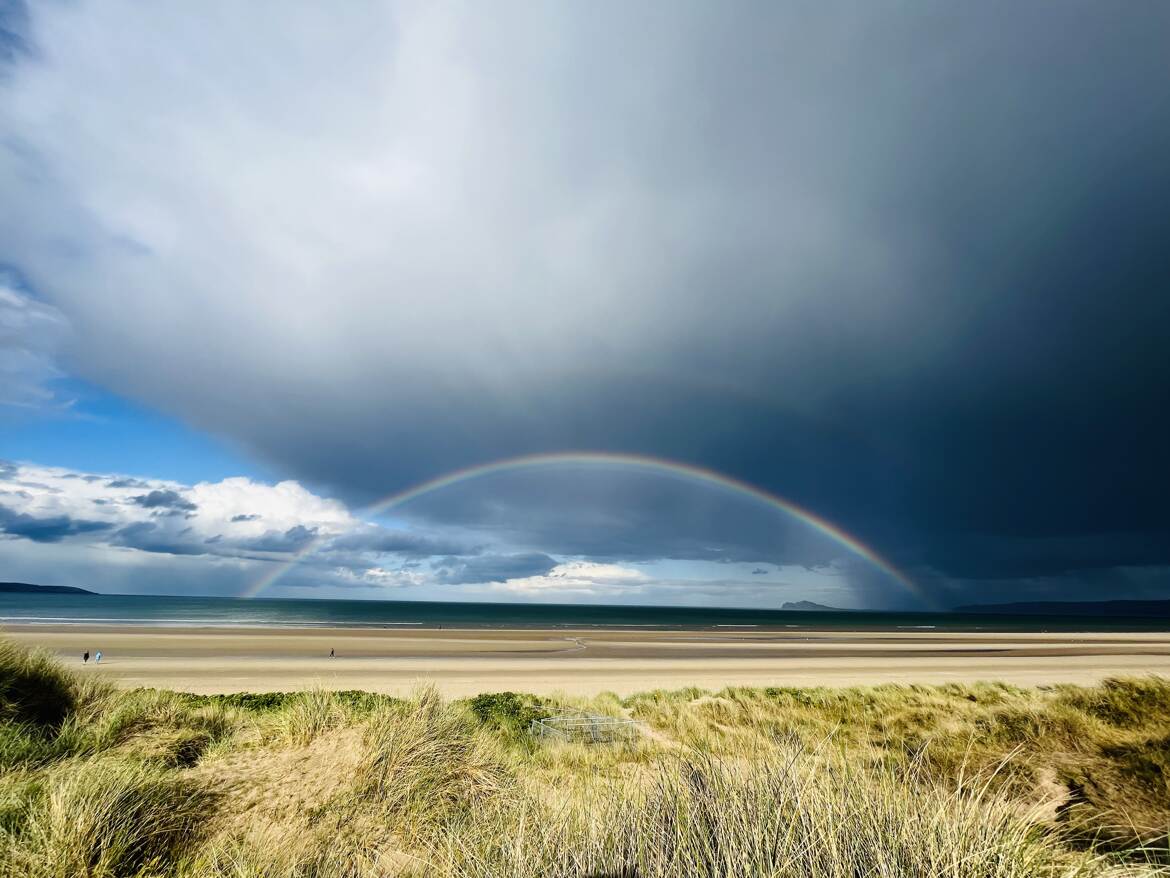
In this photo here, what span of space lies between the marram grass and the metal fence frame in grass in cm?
96

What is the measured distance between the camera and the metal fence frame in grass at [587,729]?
13.0 m

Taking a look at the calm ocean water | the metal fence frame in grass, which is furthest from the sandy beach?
the calm ocean water

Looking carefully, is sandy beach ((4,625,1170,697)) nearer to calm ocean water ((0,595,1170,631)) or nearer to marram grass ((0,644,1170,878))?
marram grass ((0,644,1170,878))

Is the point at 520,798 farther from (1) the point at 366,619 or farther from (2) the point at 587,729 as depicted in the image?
(1) the point at 366,619

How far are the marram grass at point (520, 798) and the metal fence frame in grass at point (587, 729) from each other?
96 centimetres

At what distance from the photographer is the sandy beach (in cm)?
2683

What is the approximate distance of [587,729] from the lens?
13.9 meters

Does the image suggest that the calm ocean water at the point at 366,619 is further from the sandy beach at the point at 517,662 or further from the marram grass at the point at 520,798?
the marram grass at the point at 520,798

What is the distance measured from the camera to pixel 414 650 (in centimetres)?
4362

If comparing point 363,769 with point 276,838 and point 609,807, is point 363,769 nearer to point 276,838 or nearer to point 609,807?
point 276,838

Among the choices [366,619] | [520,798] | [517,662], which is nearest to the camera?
[520,798]

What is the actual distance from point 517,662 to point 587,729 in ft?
80.1

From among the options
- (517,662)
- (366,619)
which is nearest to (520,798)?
(517,662)

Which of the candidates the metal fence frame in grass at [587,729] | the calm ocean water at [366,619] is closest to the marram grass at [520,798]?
the metal fence frame in grass at [587,729]
